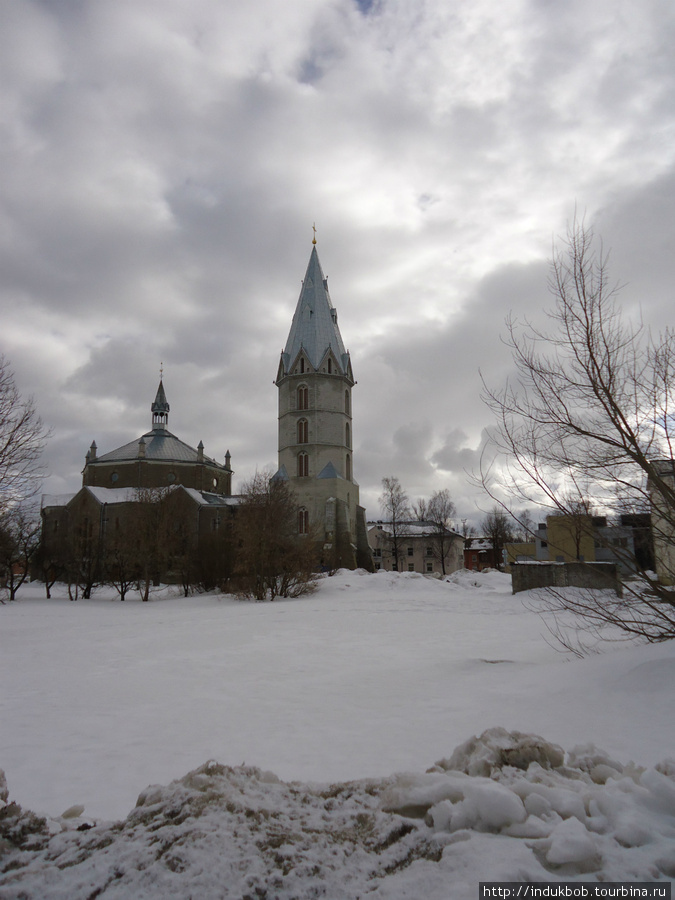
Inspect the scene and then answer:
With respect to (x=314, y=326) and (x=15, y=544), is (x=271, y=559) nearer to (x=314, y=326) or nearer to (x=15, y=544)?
(x=15, y=544)

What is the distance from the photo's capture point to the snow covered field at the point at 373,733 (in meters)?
2.80

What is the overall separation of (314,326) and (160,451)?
71.2ft

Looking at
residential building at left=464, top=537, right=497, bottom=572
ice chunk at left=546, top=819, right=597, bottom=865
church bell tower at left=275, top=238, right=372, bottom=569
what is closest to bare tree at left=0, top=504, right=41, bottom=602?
church bell tower at left=275, top=238, right=372, bottom=569

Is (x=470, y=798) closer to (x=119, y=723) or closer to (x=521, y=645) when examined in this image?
(x=119, y=723)

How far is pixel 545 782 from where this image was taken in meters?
3.51

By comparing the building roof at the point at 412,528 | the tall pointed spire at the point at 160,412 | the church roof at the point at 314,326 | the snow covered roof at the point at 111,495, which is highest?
the church roof at the point at 314,326

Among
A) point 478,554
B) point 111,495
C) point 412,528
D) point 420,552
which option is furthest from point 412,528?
point 111,495

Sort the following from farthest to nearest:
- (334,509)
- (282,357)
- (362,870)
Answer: (282,357), (334,509), (362,870)

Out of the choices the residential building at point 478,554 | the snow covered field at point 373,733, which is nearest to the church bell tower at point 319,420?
the residential building at point 478,554

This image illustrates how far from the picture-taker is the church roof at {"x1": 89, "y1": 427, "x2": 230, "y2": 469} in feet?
203

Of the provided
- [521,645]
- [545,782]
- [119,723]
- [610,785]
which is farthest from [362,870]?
[521,645]

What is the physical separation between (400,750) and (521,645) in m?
7.20

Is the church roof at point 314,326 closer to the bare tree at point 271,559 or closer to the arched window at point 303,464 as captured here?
the arched window at point 303,464

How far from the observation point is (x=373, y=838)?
3.08 meters
